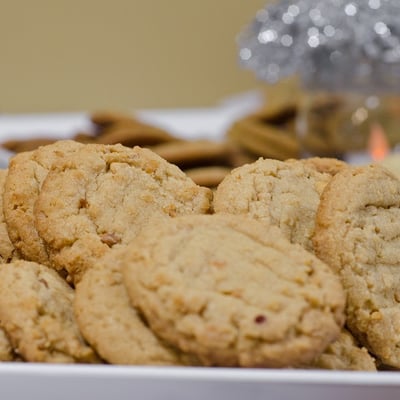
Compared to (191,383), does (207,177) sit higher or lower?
higher

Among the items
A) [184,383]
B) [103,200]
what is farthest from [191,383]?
[103,200]

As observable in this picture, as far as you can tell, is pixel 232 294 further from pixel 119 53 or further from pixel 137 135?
pixel 119 53

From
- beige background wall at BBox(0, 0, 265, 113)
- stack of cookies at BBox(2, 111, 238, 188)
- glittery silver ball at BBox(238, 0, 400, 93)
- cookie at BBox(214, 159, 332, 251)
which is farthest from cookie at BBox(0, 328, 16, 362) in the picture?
beige background wall at BBox(0, 0, 265, 113)

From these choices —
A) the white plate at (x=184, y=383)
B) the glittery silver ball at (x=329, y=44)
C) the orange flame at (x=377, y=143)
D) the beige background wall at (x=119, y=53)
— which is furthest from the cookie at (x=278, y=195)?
the beige background wall at (x=119, y=53)

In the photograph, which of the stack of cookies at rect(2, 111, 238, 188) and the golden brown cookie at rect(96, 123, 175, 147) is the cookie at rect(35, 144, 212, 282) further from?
the golden brown cookie at rect(96, 123, 175, 147)

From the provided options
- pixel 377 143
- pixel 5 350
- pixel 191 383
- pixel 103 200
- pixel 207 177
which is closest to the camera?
pixel 191 383


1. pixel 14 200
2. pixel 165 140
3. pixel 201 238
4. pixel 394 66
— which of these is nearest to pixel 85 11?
pixel 165 140

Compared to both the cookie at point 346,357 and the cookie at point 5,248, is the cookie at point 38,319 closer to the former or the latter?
the cookie at point 5,248

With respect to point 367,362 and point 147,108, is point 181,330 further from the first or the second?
point 147,108
